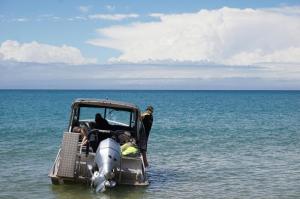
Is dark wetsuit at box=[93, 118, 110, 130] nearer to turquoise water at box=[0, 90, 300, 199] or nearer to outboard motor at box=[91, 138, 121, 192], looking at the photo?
turquoise water at box=[0, 90, 300, 199]

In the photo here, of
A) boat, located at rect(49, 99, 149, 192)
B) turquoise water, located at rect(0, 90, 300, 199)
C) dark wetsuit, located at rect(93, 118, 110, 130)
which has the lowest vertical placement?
turquoise water, located at rect(0, 90, 300, 199)

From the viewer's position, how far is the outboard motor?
13281mm

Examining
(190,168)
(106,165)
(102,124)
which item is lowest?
(190,168)

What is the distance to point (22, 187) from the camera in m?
15.2

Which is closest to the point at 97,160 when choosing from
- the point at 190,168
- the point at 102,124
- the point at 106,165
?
the point at 106,165

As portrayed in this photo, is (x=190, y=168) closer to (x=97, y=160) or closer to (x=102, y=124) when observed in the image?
(x=102, y=124)

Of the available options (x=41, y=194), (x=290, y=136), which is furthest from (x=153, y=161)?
(x=290, y=136)

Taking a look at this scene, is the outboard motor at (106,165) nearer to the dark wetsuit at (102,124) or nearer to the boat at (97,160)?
the boat at (97,160)

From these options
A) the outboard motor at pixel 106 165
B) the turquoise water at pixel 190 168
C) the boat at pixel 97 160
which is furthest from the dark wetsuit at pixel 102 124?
the outboard motor at pixel 106 165

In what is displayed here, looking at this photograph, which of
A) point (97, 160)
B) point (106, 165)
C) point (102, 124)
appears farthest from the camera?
point (102, 124)

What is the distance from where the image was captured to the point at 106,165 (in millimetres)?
13375

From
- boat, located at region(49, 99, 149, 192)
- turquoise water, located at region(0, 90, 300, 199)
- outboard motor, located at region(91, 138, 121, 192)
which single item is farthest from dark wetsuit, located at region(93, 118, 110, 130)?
outboard motor, located at region(91, 138, 121, 192)

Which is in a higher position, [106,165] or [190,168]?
[106,165]

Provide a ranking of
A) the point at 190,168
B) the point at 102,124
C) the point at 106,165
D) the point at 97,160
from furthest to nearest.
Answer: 1. the point at 190,168
2. the point at 102,124
3. the point at 97,160
4. the point at 106,165
